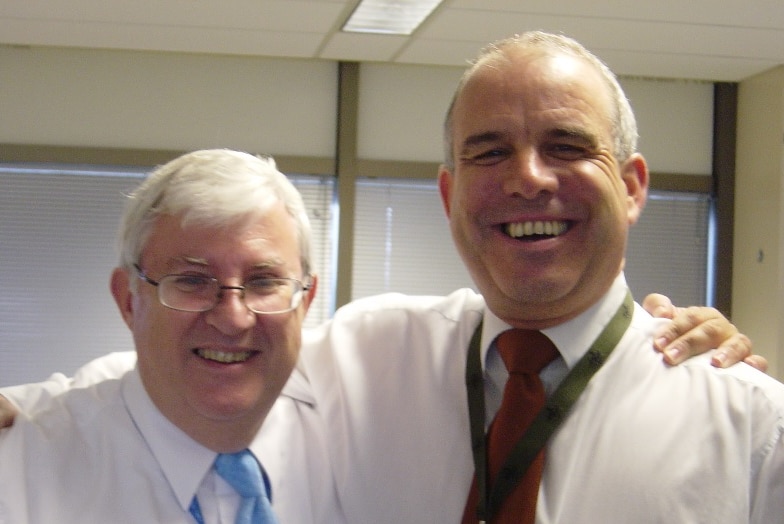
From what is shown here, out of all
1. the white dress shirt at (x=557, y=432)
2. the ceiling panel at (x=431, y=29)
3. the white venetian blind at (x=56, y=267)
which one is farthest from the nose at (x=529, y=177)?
the white venetian blind at (x=56, y=267)

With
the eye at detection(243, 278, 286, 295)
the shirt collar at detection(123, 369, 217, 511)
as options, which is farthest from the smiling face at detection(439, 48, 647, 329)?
the shirt collar at detection(123, 369, 217, 511)

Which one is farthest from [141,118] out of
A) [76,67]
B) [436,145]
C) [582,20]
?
[582,20]

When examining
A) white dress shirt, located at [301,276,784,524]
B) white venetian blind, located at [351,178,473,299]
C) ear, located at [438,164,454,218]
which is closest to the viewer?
white dress shirt, located at [301,276,784,524]

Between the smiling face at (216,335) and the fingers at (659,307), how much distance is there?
81cm

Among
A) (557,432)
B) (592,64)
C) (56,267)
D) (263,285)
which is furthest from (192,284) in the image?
(56,267)

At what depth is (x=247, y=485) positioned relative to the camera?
162 centimetres

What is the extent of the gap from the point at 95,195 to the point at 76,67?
2.58 ft

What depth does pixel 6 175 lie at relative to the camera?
5.34m

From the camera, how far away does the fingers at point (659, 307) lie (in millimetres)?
1892

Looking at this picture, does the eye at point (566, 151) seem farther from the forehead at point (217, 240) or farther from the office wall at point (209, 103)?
the office wall at point (209, 103)

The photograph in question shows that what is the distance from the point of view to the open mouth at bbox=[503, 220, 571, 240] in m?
1.66

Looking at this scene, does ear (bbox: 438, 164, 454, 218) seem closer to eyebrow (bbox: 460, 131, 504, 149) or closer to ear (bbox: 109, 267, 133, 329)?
eyebrow (bbox: 460, 131, 504, 149)

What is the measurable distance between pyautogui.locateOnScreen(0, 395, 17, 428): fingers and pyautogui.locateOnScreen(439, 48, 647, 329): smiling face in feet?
3.02

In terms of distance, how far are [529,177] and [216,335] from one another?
25.6 inches
